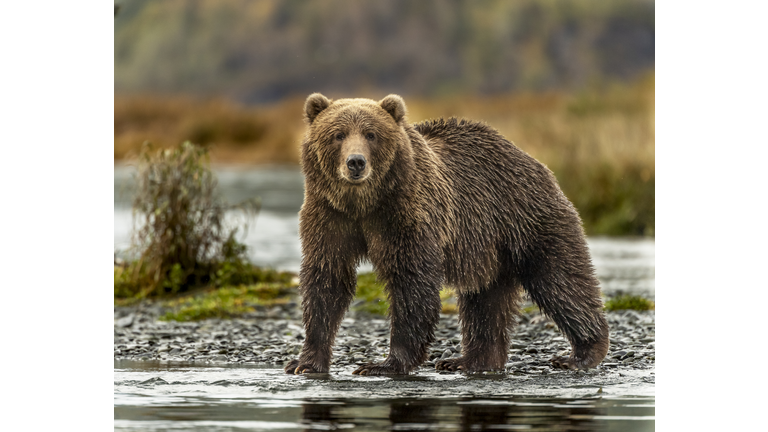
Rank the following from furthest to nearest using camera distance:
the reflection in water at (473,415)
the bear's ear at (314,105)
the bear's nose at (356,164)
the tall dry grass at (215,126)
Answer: the tall dry grass at (215,126)
the bear's ear at (314,105)
the bear's nose at (356,164)
the reflection in water at (473,415)

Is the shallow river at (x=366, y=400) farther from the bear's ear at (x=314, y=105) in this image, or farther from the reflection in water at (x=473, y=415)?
the bear's ear at (x=314, y=105)

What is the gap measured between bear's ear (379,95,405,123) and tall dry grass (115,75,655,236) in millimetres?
6384

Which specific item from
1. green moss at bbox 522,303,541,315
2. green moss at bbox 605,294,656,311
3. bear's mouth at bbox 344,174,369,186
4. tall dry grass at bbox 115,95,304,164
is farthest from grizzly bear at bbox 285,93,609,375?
tall dry grass at bbox 115,95,304,164

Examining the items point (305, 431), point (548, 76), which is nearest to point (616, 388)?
point (305, 431)

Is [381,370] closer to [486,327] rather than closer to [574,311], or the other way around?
[486,327]

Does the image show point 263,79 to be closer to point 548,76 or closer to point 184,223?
point 548,76

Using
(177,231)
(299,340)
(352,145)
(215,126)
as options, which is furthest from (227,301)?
(215,126)

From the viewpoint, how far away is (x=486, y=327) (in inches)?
285

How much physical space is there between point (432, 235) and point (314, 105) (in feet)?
3.87

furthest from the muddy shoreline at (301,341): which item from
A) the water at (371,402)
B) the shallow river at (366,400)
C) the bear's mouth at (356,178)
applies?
the bear's mouth at (356,178)

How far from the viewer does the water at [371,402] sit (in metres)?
5.36

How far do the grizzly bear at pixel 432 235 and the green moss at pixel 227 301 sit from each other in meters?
3.12

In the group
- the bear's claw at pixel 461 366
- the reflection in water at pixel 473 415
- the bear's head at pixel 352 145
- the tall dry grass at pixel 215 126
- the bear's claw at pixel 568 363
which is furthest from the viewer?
the tall dry grass at pixel 215 126
